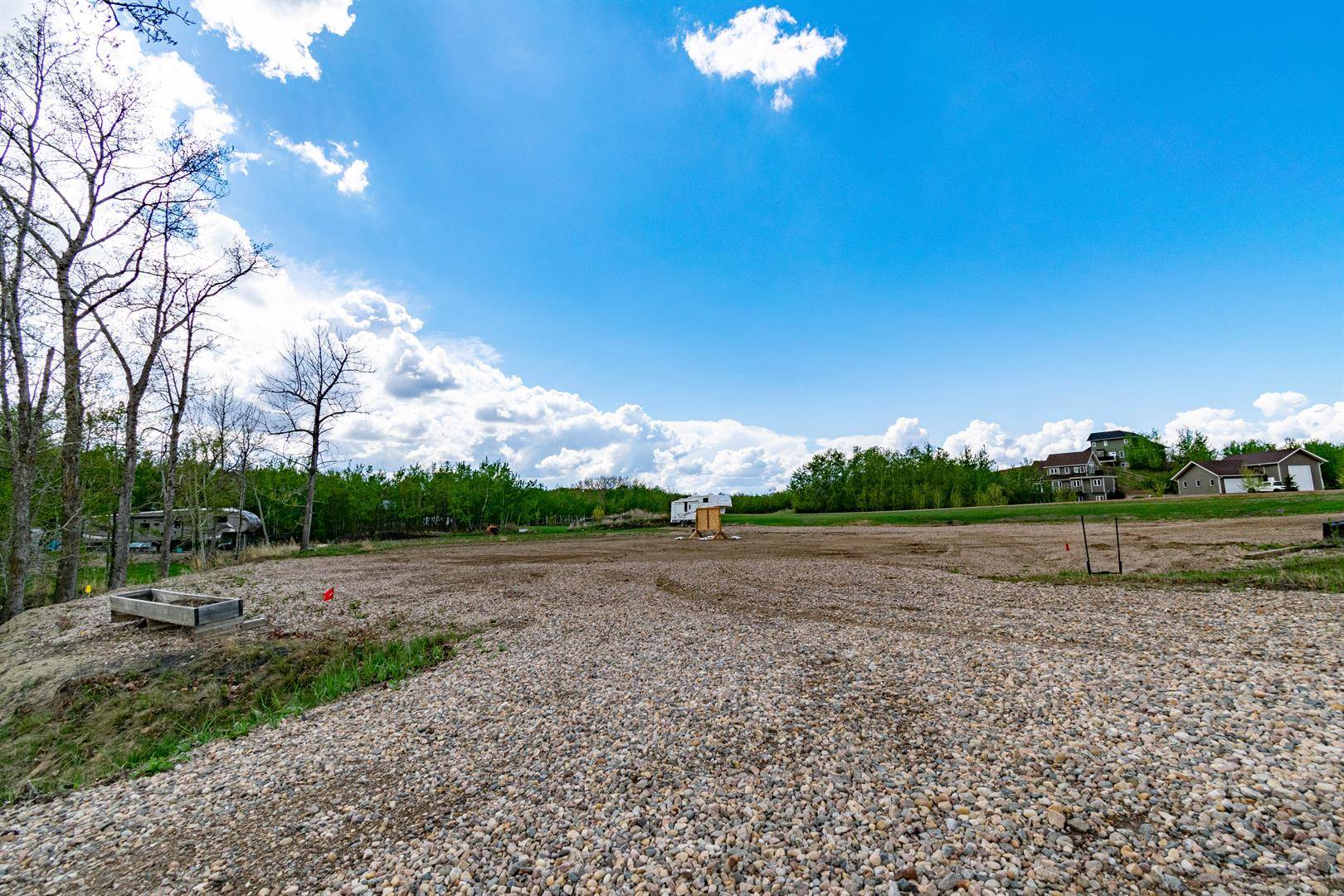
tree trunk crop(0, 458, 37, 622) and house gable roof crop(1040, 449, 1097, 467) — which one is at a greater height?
house gable roof crop(1040, 449, 1097, 467)

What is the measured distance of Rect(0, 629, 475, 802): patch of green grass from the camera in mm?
5520

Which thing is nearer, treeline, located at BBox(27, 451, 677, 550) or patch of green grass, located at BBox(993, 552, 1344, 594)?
patch of green grass, located at BBox(993, 552, 1344, 594)

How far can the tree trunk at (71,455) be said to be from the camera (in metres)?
13.1

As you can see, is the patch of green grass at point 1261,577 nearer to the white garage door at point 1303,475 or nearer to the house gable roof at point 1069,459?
the white garage door at point 1303,475

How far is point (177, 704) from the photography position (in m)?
6.79

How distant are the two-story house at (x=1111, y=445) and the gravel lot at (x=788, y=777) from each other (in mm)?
94022

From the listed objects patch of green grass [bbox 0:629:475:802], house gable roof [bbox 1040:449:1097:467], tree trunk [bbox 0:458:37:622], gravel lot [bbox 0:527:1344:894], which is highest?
house gable roof [bbox 1040:449:1097:467]

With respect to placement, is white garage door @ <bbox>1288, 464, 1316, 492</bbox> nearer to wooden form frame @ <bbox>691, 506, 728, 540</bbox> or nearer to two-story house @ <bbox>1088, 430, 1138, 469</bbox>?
two-story house @ <bbox>1088, 430, 1138, 469</bbox>

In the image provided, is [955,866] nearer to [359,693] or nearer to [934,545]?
[359,693]

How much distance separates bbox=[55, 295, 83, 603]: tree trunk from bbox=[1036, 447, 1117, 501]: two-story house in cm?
8432

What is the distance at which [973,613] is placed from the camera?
9109 millimetres

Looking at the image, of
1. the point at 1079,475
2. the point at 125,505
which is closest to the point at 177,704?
the point at 125,505

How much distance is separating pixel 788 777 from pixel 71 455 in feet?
61.4

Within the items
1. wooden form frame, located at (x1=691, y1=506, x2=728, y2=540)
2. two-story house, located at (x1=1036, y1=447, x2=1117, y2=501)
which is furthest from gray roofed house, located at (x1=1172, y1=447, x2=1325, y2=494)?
wooden form frame, located at (x1=691, y1=506, x2=728, y2=540)
